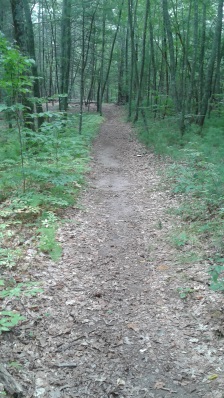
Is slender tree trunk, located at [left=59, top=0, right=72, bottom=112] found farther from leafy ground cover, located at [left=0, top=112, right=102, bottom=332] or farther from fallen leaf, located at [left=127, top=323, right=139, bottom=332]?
fallen leaf, located at [left=127, top=323, right=139, bottom=332]

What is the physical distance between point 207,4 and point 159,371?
745 inches

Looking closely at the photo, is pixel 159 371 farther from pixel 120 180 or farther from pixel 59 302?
pixel 120 180

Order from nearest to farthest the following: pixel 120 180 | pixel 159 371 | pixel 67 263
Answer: pixel 159 371, pixel 67 263, pixel 120 180

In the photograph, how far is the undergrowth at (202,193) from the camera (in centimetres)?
574

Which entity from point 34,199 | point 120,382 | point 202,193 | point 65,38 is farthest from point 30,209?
point 65,38

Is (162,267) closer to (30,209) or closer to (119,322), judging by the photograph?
(119,322)

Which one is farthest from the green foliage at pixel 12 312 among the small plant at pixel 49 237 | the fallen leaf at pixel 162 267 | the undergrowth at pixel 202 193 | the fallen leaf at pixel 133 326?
the fallen leaf at pixel 162 267

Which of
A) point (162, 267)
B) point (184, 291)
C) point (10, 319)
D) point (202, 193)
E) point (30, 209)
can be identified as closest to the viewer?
point (10, 319)

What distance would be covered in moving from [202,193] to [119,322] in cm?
490

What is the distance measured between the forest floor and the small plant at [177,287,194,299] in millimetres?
32

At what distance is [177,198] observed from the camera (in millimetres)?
8711

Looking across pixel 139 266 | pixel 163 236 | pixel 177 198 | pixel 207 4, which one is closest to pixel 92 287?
pixel 139 266

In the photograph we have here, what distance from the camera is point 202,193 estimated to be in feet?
26.8

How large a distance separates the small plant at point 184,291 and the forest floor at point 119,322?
3 cm
